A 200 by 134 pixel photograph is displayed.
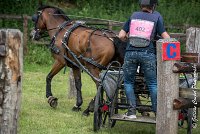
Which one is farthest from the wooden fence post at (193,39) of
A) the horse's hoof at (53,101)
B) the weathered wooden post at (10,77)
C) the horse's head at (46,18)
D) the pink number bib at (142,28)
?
the weathered wooden post at (10,77)

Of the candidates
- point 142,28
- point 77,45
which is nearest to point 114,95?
point 142,28

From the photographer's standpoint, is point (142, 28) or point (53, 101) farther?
point (53, 101)

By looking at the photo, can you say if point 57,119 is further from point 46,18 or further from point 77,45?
point 46,18

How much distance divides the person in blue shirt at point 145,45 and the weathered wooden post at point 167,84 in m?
1.15

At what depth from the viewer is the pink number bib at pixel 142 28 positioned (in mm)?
8422

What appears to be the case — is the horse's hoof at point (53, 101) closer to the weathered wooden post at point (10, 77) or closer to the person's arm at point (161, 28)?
the person's arm at point (161, 28)

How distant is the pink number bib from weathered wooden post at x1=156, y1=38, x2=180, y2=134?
1173mm

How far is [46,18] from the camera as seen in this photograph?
12.5 metres

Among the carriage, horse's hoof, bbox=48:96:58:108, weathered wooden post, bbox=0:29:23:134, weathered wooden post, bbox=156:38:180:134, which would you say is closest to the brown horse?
horse's hoof, bbox=48:96:58:108

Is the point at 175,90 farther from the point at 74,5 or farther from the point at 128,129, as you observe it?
the point at 74,5

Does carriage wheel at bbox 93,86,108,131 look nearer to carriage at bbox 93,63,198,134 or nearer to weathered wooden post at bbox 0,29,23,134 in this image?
carriage at bbox 93,63,198,134

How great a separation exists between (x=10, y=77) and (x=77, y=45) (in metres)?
5.13

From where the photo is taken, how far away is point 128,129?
9742 mm

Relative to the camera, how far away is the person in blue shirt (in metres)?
8.42
